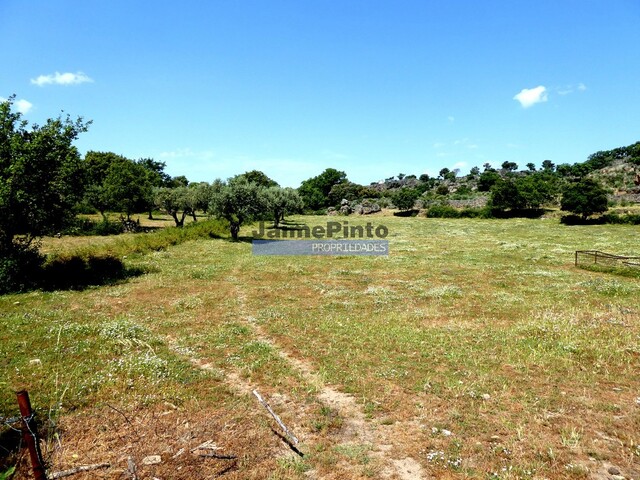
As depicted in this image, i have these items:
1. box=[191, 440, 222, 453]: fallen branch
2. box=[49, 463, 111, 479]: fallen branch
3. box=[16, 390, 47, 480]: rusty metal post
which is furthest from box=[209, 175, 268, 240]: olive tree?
box=[16, 390, 47, 480]: rusty metal post

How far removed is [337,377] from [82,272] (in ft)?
80.9

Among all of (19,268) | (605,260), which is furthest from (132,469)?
(605,260)

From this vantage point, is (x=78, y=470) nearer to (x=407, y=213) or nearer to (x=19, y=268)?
(x=19, y=268)

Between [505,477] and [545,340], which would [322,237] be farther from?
[505,477]

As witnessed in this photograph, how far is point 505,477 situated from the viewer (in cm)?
764

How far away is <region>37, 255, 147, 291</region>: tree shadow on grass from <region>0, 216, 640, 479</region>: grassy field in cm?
234

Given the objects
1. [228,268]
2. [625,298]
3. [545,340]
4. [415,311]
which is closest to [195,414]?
[415,311]

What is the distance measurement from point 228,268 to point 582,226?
216 feet

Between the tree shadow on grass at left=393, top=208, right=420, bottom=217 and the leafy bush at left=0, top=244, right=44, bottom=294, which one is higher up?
the tree shadow on grass at left=393, top=208, right=420, bottom=217

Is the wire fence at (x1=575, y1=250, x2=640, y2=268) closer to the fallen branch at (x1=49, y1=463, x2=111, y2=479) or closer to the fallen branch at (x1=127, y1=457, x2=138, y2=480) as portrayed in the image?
the fallen branch at (x1=127, y1=457, x2=138, y2=480)

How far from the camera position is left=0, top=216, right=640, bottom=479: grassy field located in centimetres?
845

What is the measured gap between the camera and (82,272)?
27.4 metres

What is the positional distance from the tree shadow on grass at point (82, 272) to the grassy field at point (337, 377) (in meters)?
2.34

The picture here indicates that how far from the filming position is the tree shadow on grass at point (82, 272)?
25.1m
